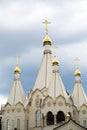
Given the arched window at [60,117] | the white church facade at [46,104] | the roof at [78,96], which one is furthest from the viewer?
the roof at [78,96]

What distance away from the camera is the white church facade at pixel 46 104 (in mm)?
37625

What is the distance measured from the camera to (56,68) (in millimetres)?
39906

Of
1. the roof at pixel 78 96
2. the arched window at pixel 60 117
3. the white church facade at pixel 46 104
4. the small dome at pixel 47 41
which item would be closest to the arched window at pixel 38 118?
the white church facade at pixel 46 104

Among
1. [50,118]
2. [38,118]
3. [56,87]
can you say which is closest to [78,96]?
[56,87]

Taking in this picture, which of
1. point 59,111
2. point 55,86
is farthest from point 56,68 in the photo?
point 59,111

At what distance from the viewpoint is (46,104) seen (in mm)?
38031

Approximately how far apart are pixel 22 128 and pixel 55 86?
17.7ft

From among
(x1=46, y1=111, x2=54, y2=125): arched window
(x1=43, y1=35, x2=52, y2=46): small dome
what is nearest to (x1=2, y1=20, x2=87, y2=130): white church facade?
(x1=46, y1=111, x2=54, y2=125): arched window

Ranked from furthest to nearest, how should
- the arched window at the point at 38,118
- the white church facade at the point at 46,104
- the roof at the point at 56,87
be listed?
the arched window at the point at 38,118 → the roof at the point at 56,87 → the white church facade at the point at 46,104

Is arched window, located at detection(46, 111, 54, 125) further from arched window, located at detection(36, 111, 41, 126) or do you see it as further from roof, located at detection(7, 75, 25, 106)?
roof, located at detection(7, 75, 25, 106)

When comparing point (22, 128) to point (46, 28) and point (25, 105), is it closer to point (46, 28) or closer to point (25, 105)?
point (25, 105)

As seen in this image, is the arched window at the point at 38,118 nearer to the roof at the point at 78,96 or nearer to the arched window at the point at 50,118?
the arched window at the point at 50,118

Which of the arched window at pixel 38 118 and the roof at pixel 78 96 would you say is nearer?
the arched window at pixel 38 118

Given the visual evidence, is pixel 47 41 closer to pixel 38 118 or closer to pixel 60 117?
pixel 38 118
